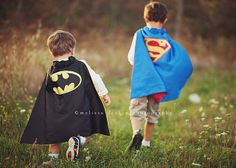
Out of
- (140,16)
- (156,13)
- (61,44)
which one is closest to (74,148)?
(61,44)

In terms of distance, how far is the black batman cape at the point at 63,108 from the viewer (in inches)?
153

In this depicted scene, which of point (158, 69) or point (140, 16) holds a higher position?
point (140, 16)

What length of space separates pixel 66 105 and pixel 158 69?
120 cm

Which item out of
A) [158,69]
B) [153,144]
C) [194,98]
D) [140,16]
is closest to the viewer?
[158,69]

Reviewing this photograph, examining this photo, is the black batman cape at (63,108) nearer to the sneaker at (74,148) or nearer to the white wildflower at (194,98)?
the sneaker at (74,148)

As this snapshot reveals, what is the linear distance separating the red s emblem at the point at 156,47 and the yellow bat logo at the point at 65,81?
1023 millimetres

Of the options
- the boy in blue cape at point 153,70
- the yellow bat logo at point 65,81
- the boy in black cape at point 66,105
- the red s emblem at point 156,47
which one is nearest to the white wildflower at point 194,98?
the boy in blue cape at point 153,70

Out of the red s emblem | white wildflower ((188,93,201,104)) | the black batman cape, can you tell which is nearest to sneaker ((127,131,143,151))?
the black batman cape

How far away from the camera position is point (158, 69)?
4.54 m

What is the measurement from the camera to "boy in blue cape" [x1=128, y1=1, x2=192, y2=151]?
447cm

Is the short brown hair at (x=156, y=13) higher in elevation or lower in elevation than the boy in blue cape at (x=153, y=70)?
higher

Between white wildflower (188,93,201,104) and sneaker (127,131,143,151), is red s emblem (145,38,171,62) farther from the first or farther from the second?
white wildflower (188,93,201,104)

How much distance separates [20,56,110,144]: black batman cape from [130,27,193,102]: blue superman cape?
699 mm

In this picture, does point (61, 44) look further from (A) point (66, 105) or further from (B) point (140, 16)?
(B) point (140, 16)
